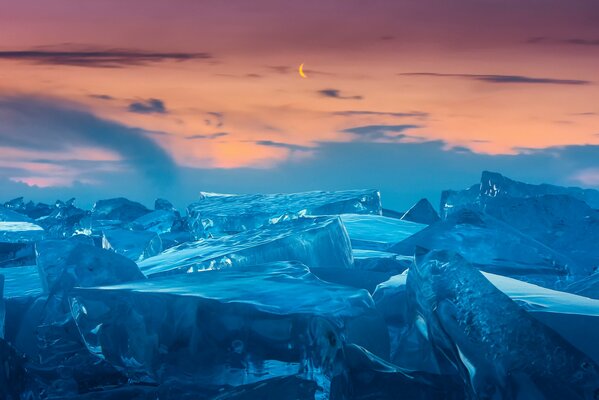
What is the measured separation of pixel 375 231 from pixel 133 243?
173cm

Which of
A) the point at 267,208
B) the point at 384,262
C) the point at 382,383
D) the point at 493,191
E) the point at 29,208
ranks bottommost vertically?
the point at 29,208

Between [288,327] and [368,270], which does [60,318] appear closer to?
[288,327]

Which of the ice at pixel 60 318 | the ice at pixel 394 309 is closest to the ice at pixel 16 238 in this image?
the ice at pixel 60 318

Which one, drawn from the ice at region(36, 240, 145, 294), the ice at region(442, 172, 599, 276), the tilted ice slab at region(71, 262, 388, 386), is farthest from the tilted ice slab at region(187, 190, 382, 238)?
the tilted ice slab at region(71, 262, 388, 386)

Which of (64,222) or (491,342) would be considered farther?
(64,222)

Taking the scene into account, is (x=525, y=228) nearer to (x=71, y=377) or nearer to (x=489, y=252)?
(x=489, y=252)

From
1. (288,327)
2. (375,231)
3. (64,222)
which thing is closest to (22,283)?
(288,327)

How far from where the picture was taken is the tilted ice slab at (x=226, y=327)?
194 cm

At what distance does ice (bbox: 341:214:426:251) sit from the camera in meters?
3.82

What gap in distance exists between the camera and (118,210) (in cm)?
793

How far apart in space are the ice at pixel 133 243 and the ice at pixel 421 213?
2.02 metres

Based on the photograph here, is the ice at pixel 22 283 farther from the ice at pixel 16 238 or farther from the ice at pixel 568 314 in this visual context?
the ice at pixel 568 314

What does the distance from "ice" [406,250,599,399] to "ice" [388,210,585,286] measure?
1.45m

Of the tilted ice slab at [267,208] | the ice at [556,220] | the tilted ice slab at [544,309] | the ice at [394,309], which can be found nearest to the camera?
the tilted ice slab at [544,309]
